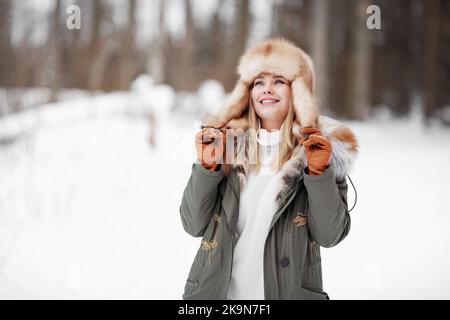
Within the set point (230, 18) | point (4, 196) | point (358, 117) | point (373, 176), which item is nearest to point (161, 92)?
point (4, 196)

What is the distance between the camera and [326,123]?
164cm

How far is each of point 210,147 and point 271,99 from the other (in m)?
0.36

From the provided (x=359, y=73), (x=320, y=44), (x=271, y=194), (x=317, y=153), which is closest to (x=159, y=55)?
(x=320, y=44)

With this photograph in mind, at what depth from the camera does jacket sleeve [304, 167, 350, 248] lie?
141cm

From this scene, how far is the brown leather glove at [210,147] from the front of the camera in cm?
144

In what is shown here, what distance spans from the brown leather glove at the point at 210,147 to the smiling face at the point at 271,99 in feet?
0.86

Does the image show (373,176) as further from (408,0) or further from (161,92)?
(408,0)

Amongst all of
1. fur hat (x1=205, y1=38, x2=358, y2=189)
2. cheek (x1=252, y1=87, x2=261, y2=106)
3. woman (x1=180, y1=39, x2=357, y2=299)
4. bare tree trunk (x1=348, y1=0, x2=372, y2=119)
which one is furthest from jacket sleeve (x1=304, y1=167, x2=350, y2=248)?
bare tree trunk (x1=348, y1=0, x2=372, y2=119)

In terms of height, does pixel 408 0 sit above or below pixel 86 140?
above

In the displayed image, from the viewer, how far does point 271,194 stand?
159 cm

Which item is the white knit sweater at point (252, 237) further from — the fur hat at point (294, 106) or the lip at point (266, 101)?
the lip at point (266, 101)
